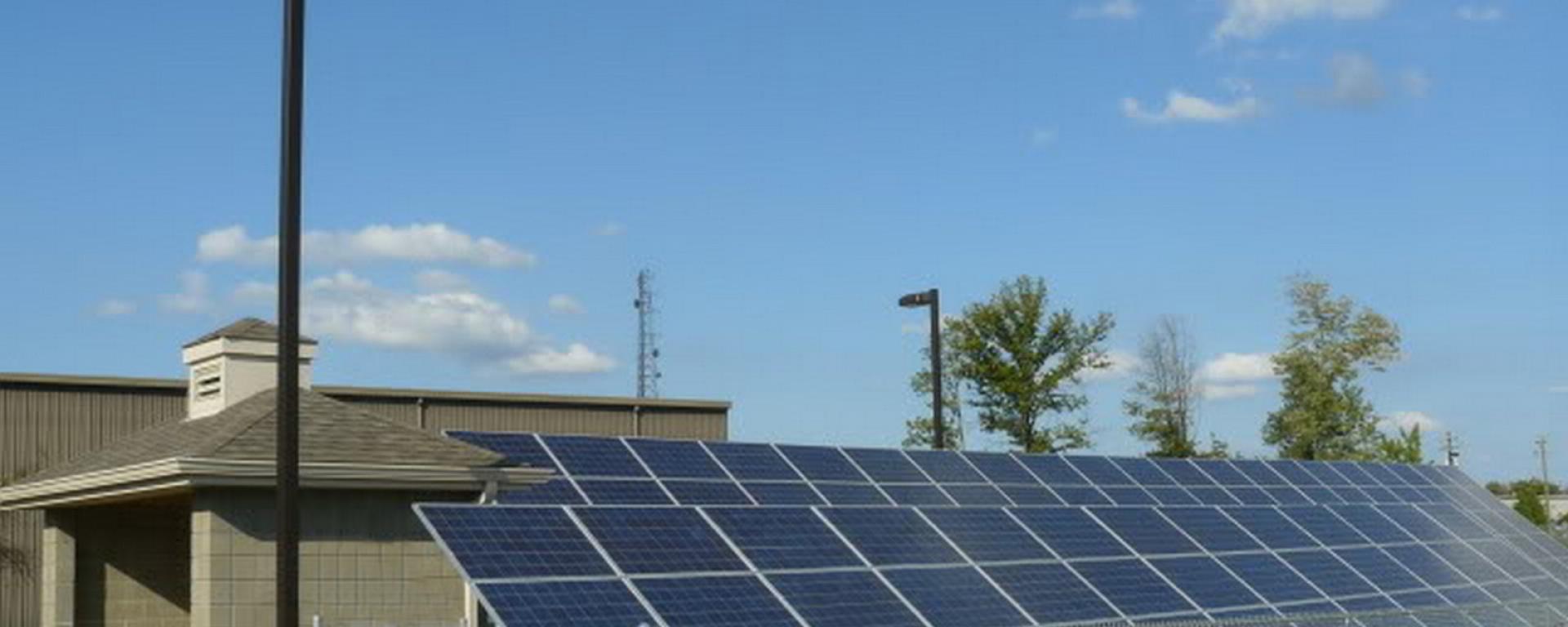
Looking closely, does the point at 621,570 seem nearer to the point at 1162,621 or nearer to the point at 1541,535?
the point at 1162,621

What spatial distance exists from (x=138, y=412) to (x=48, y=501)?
15.3 metres

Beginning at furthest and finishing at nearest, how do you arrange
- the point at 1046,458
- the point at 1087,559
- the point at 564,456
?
the point at 1046,458, the point at 564,456, the point at 1087,559

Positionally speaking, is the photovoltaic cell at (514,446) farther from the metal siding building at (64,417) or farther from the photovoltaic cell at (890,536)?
the metal siding building at (64,417)

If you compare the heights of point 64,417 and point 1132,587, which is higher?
point 64,417

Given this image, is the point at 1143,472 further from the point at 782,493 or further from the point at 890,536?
the point at 890,536

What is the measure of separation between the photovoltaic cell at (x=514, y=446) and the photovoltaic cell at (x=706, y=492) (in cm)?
168

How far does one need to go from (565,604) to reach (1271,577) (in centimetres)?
1196

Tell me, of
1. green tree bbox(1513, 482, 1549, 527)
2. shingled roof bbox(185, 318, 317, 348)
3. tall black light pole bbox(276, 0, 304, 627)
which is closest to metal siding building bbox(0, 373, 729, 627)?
shingled roof bbox(185, 318, 317, 348)

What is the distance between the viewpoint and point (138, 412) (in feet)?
131

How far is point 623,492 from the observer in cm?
2491

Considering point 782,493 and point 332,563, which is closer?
point 332,563

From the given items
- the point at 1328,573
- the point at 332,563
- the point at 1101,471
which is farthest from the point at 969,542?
the point at 1101,471

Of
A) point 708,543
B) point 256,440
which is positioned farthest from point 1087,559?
point 256,440

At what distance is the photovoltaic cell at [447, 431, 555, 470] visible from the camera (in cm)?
2452
